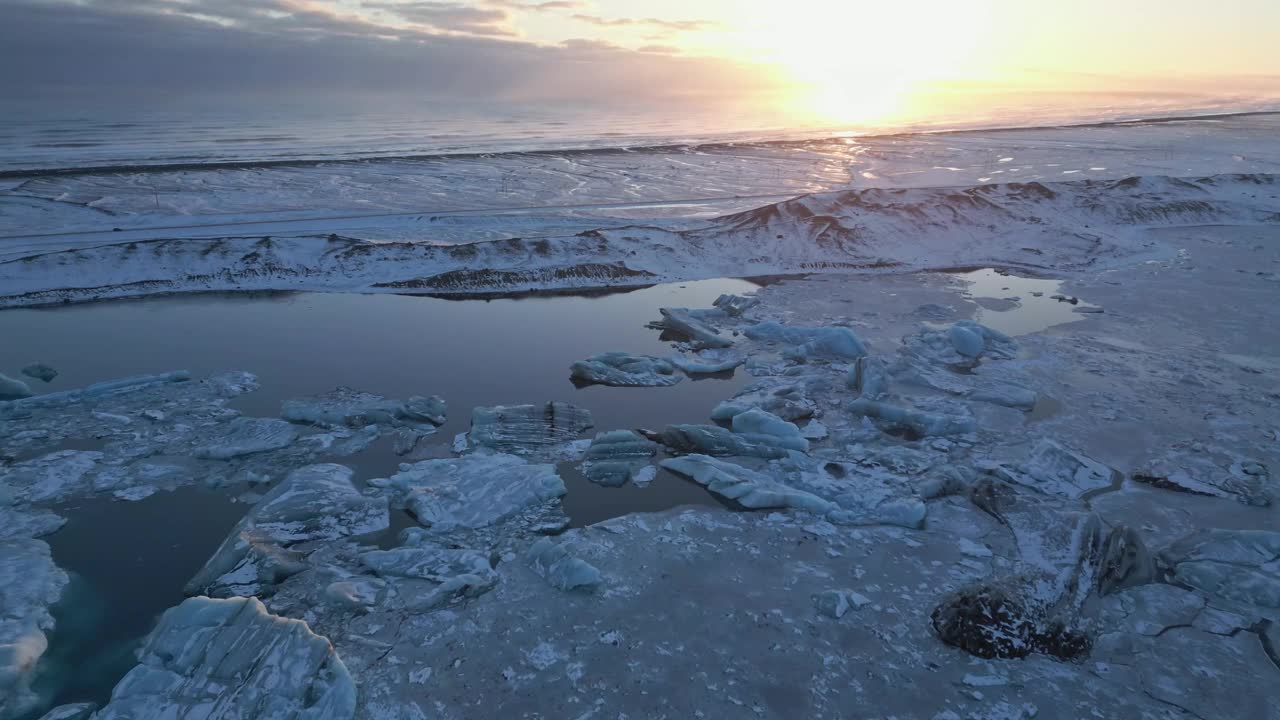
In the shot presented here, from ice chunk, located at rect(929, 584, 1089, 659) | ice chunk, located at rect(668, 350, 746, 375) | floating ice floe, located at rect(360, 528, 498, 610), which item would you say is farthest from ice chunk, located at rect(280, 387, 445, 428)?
ice chunk, located at rect(929, 584, 1089, 659)

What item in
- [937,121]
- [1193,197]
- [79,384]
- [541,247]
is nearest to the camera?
[79,384]

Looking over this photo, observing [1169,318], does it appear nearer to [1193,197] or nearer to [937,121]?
[1193,197]

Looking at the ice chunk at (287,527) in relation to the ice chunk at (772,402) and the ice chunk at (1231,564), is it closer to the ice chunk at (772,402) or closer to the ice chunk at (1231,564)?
the ice chunk at (772,402)

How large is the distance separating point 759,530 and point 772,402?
2801 mm

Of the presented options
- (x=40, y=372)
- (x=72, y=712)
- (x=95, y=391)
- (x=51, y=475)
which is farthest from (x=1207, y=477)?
(x=40, y=372)

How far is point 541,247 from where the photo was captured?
1612 cm

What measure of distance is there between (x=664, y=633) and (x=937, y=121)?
187 ft

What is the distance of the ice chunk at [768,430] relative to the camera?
8125 mm

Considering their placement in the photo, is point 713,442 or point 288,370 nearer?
point 713,442

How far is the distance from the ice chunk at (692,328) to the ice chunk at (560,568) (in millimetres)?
5857

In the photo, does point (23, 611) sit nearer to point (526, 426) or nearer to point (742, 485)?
point (526, 426)

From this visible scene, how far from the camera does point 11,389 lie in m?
9.11

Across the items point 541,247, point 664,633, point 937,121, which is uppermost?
point 937,121

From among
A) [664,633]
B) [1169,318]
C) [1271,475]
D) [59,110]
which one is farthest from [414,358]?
[59,110]
